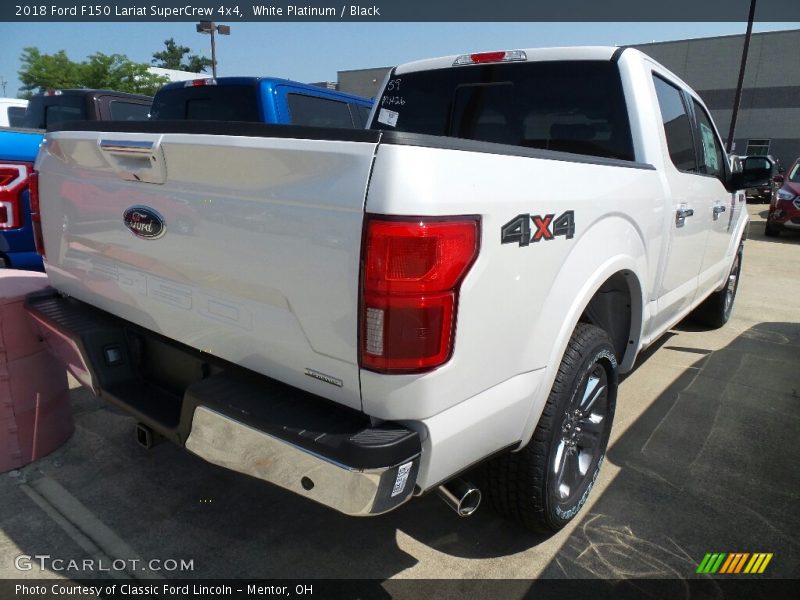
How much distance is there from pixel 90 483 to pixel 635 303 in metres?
2.77

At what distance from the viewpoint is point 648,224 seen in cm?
267

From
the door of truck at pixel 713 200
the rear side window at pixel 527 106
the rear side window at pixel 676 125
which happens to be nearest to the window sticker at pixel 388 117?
the rear side window at pixel 527 106

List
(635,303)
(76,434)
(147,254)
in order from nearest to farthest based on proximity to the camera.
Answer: (147,254), (635,303), (76,434)

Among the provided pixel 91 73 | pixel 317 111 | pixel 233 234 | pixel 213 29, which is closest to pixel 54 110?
pixel 317 111

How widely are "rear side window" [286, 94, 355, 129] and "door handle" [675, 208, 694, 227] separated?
2.91m

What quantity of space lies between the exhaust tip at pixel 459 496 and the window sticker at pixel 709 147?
124 inches

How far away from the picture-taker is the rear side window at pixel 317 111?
5.32m

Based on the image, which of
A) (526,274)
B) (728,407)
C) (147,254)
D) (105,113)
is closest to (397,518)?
(526,274)

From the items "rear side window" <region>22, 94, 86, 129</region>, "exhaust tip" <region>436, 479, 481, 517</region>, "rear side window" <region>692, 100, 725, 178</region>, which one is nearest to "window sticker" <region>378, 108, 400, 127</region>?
"rear side window" <region>692, 100, 725, 178</region>

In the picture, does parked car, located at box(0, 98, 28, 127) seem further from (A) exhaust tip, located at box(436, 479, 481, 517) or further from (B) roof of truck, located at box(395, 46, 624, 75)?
(A) exhaust tip, located at box(436, 479, 481, 517)

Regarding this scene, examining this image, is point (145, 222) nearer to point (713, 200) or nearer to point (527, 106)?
point (527, 106)

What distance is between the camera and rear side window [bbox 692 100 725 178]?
12.6 feet

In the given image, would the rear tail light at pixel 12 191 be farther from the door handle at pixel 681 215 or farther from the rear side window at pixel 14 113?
the rear side window at pixel 14 113

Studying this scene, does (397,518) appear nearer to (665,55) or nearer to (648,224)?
(648,224)
